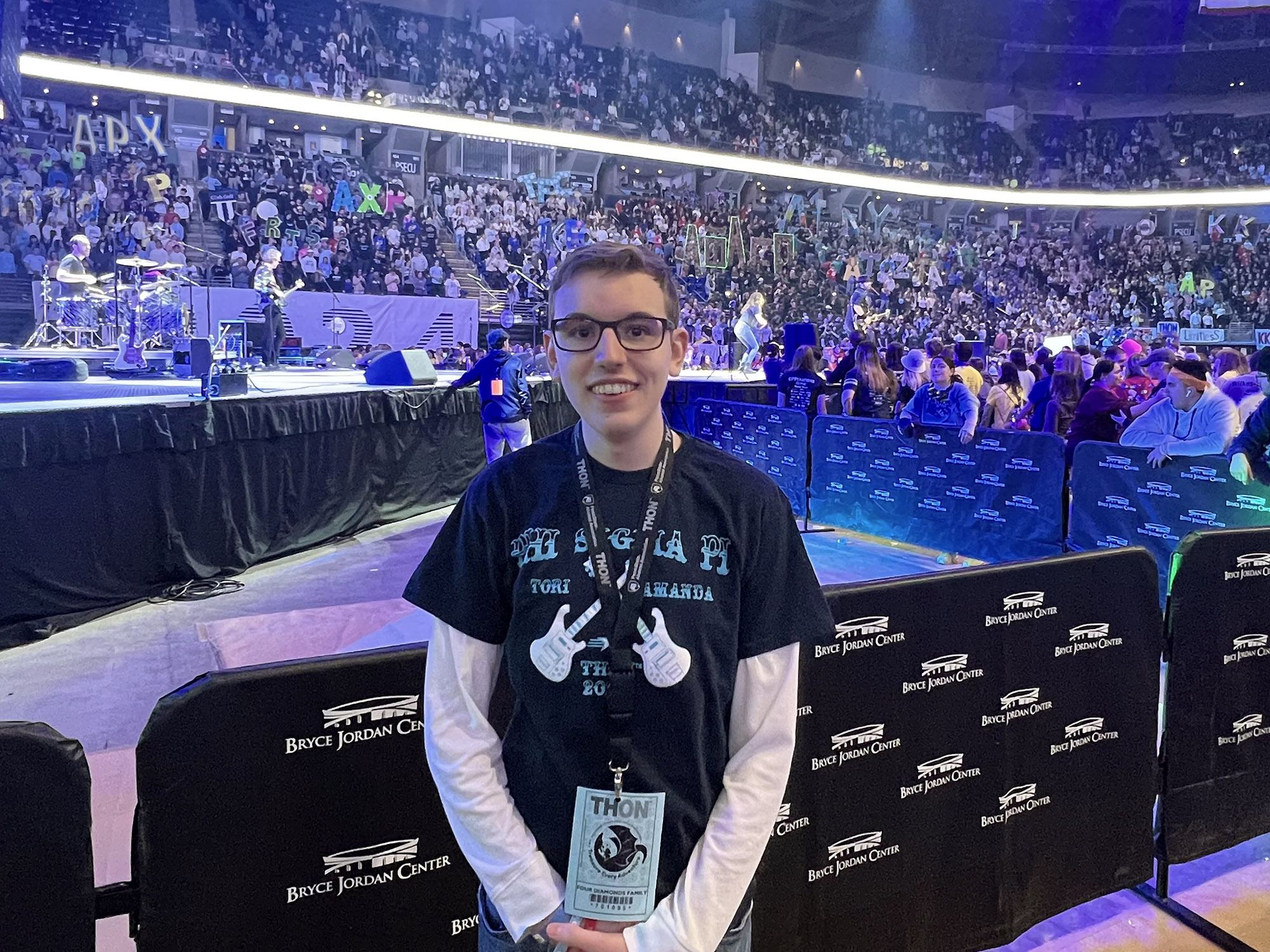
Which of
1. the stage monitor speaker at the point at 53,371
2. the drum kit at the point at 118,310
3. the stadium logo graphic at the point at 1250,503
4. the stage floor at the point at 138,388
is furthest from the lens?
the drum kit at the point at 118,310

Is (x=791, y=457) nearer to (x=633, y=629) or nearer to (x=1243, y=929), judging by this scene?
(x=1243, y=929)

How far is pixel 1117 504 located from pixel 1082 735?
12.6 ft

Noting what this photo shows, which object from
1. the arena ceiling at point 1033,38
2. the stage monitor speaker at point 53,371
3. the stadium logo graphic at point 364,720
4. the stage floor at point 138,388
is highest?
the arena ceiling at point 1033,38

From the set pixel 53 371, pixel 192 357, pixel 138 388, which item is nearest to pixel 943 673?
pixel 192 357

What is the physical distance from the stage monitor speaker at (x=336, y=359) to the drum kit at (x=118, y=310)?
217cm

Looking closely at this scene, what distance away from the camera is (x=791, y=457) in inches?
340

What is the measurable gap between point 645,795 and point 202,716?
829 millimetres

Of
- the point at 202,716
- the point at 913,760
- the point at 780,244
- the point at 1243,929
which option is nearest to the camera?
the point at 202,716

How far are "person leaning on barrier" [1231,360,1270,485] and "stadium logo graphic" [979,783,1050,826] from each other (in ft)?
10.2

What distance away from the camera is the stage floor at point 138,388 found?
18.0 feet

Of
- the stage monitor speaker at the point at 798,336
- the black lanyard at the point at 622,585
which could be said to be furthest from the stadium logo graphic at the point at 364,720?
the stage monitor speaker at the point at 798,336

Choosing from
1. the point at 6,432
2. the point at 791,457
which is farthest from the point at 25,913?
the point at 791,457

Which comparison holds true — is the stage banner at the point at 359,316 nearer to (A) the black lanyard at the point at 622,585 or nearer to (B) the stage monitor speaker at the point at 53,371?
Result: (B) the stage monitor speaker at the point at 53,371

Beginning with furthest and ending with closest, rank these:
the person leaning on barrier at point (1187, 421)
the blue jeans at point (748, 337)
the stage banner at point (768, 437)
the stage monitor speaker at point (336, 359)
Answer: the blue jeans at point (748, 337) → the stage monitor speaker at point (336, 359) → the stage banner at point (768, 437) → the person leaning on barrier at point (1187, 421)
